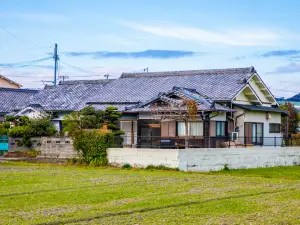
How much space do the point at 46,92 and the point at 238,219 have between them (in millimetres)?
34176

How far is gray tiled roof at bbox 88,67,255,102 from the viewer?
121 ft

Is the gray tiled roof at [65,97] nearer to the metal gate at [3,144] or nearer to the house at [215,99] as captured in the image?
the house at [215,99]

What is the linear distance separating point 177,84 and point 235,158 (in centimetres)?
1138

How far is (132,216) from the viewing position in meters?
12.6

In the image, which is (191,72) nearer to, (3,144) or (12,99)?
(3,144)

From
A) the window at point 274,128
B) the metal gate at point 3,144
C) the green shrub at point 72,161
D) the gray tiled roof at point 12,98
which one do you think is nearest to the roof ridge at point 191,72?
the window at point 274,128

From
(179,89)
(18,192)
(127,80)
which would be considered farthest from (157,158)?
(127,80)

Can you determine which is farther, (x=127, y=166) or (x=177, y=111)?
(x=177, y=111)

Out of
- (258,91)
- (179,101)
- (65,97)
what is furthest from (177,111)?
(65,97)

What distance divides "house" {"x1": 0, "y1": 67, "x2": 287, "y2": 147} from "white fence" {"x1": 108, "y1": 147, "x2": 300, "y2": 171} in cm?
216

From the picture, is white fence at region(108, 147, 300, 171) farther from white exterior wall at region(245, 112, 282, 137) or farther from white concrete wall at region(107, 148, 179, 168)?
white exterior wall at region(245, 112, 282, 137)

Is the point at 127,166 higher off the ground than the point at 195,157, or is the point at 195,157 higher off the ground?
the point at 195,157

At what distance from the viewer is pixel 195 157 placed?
87.9ft

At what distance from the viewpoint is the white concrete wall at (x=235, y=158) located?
26562mm
